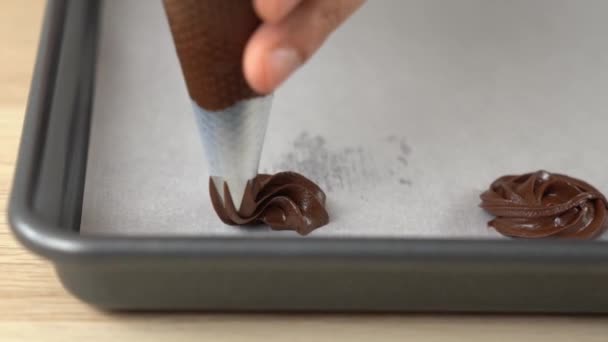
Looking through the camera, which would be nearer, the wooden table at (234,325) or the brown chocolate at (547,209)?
the wooden table at (234,325)

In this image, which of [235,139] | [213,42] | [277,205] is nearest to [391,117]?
[277,205]

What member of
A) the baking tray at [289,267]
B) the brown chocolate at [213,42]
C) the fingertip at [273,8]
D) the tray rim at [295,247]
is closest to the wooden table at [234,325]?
the baking tray at [289,267]

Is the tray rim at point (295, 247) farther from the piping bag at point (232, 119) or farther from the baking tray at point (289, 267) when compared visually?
the piping bag at point (232, 119)

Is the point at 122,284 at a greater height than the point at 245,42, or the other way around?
the point at 245,42

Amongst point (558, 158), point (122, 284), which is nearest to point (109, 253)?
point (122, 284)

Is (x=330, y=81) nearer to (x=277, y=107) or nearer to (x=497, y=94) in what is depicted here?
(x=277, y=107)

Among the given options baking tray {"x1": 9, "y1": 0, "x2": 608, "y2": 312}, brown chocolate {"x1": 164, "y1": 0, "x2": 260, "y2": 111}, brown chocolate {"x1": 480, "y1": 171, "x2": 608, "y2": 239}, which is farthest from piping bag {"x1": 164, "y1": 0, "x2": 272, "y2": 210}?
brown chocolate {"x1": 480, "y1": 171, "x2": 608, "y2": 239}

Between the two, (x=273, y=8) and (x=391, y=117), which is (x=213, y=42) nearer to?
(x=273, y=8)
